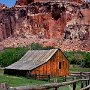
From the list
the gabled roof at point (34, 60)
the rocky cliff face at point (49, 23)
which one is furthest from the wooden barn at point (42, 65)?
the rocky cliff face at point (49, 23)

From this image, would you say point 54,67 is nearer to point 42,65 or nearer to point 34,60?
point 42,65

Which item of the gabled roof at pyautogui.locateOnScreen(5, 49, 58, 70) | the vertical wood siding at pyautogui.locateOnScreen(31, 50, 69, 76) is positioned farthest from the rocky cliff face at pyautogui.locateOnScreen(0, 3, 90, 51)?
the gabled roof at pyautogui.locateOnScreen(5, 49, 58, 70)

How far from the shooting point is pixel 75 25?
139m

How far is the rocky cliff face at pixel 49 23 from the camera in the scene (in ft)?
444

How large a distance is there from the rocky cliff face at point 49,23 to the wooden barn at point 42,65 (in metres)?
80.8

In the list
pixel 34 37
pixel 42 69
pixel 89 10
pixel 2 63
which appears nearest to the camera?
pixel 42 69

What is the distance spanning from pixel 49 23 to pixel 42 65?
100444mm

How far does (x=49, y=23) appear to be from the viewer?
482ft

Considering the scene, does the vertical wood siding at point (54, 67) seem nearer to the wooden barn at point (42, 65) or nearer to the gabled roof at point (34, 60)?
the wooden barn at point (42, 65)

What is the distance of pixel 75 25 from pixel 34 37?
16308mm

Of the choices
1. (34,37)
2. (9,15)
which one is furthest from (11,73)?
(9,15)

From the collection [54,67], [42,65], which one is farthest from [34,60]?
[54,67]

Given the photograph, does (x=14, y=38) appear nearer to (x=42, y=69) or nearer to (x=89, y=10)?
(x=89, y=10)

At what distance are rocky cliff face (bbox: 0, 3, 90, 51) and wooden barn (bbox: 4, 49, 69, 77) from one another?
80815 mm
